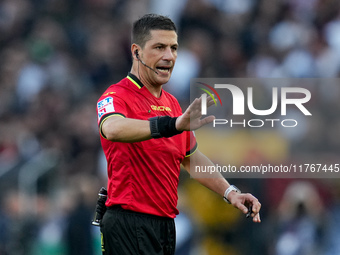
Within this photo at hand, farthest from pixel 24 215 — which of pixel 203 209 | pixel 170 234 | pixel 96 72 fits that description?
pixel 170 234

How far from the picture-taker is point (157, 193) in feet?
18.8

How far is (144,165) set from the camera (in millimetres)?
5676

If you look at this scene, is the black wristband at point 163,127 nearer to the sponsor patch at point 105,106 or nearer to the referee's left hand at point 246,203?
the sponsor patch at point 105,106

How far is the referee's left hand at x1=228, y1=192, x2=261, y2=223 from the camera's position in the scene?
5.66m

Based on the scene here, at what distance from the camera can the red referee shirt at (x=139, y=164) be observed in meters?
5.65

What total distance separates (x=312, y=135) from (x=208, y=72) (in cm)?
228

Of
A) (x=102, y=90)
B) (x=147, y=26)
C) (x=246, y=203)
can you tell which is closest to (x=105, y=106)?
(x=147, y=26)

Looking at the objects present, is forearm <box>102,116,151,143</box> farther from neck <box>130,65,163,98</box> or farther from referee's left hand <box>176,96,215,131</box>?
neck <box>130,65,163,98</box>

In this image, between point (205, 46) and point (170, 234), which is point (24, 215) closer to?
point (205, 46)

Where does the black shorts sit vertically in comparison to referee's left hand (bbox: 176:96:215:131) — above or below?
below

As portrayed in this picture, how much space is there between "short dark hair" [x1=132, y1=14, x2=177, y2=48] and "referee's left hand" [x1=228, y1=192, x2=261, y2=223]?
1.43 m

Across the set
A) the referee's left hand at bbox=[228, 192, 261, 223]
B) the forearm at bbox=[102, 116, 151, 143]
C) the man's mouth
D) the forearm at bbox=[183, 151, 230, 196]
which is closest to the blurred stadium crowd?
the forearm at bbox=[183, 151, 230, 196]

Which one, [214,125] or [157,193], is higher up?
[214,125]

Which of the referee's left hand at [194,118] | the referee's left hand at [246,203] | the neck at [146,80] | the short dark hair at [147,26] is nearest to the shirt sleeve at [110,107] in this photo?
the neck at [146,80]
